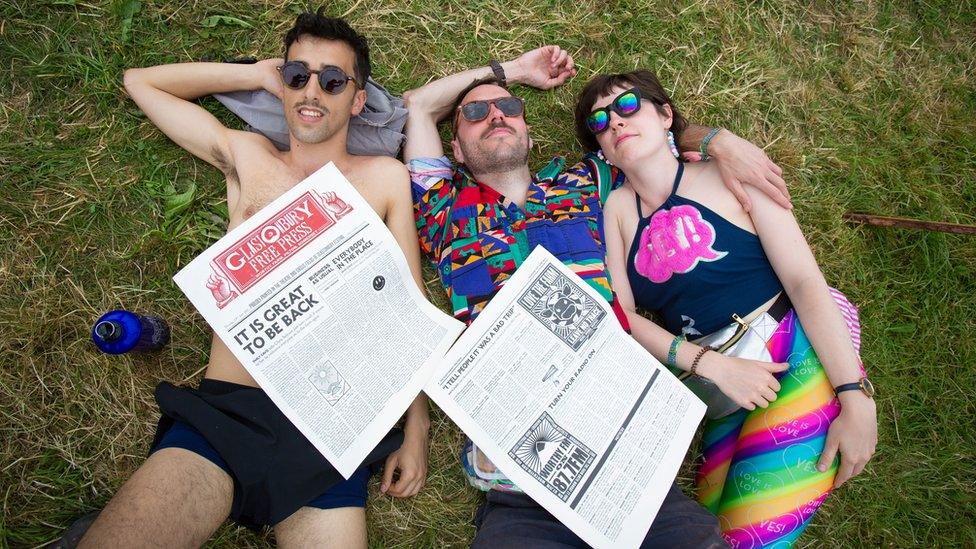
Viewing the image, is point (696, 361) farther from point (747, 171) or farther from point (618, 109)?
point (618, 109)

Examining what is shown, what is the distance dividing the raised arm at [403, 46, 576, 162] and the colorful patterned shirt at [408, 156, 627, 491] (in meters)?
0.13

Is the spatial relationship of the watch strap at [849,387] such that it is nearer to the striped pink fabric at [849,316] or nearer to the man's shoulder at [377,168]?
the striped pink fabric at [849,316]

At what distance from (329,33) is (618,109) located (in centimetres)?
150

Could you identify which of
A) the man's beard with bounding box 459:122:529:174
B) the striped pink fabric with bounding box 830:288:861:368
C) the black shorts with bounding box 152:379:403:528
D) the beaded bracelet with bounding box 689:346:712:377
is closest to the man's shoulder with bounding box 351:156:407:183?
the man's beard with bounding box 459:122:529:174

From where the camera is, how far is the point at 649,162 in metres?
2.81

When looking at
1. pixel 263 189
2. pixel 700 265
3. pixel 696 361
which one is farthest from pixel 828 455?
pixel 263 189

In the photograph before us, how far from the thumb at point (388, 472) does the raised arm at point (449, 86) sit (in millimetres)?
1600

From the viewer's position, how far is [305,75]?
102 inches

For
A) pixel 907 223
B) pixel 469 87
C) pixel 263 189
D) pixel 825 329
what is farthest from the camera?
pixel 907 223

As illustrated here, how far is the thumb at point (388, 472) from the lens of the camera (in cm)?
272

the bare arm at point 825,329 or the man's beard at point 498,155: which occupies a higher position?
the man's beard at point 498,155

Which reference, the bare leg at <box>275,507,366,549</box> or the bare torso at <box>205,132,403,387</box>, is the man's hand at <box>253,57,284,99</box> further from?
the bare leg at <box>275,507,366,549</box>

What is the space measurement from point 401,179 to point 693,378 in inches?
72.0

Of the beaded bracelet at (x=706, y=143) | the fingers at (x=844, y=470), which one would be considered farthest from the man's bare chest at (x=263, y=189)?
the fingers at (x=844, y=470)
